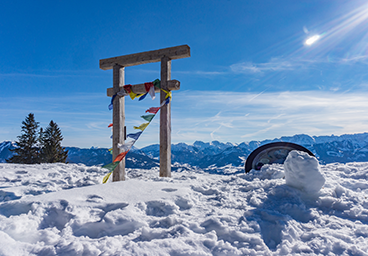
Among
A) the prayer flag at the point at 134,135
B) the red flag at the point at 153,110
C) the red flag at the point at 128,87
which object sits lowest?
the prayer flag at the point at 134,135

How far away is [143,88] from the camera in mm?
6254

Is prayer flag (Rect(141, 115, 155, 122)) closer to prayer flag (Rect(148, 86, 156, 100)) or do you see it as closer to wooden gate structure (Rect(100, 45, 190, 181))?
wooden gate structure (Rect(100, 45, 190, 181))

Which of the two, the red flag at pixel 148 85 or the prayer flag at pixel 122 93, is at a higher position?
the red flag at pixel 148 85

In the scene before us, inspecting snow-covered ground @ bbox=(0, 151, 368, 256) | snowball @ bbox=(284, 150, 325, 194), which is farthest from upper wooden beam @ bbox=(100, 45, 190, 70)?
snowball @ bbox=(284, 150, 325, 194)

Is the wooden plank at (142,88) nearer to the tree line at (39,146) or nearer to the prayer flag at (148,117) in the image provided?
the prayer flag at (148,117)

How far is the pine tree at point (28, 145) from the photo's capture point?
94.2 ft

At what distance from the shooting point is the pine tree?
28.7 metres

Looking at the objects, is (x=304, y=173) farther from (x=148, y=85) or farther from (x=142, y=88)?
(x=142, y=88)

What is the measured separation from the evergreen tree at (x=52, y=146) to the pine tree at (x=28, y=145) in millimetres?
865

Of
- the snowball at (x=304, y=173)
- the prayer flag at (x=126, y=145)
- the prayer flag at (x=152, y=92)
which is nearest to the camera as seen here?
the snowball at (x=304, y=173)

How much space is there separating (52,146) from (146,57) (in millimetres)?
31027

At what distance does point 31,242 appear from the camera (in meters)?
2.10

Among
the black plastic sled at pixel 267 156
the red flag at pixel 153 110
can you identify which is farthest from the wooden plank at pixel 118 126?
the black plastic sled at pixel 267 156

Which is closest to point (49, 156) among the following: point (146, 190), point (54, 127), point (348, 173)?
point (54, 127)
